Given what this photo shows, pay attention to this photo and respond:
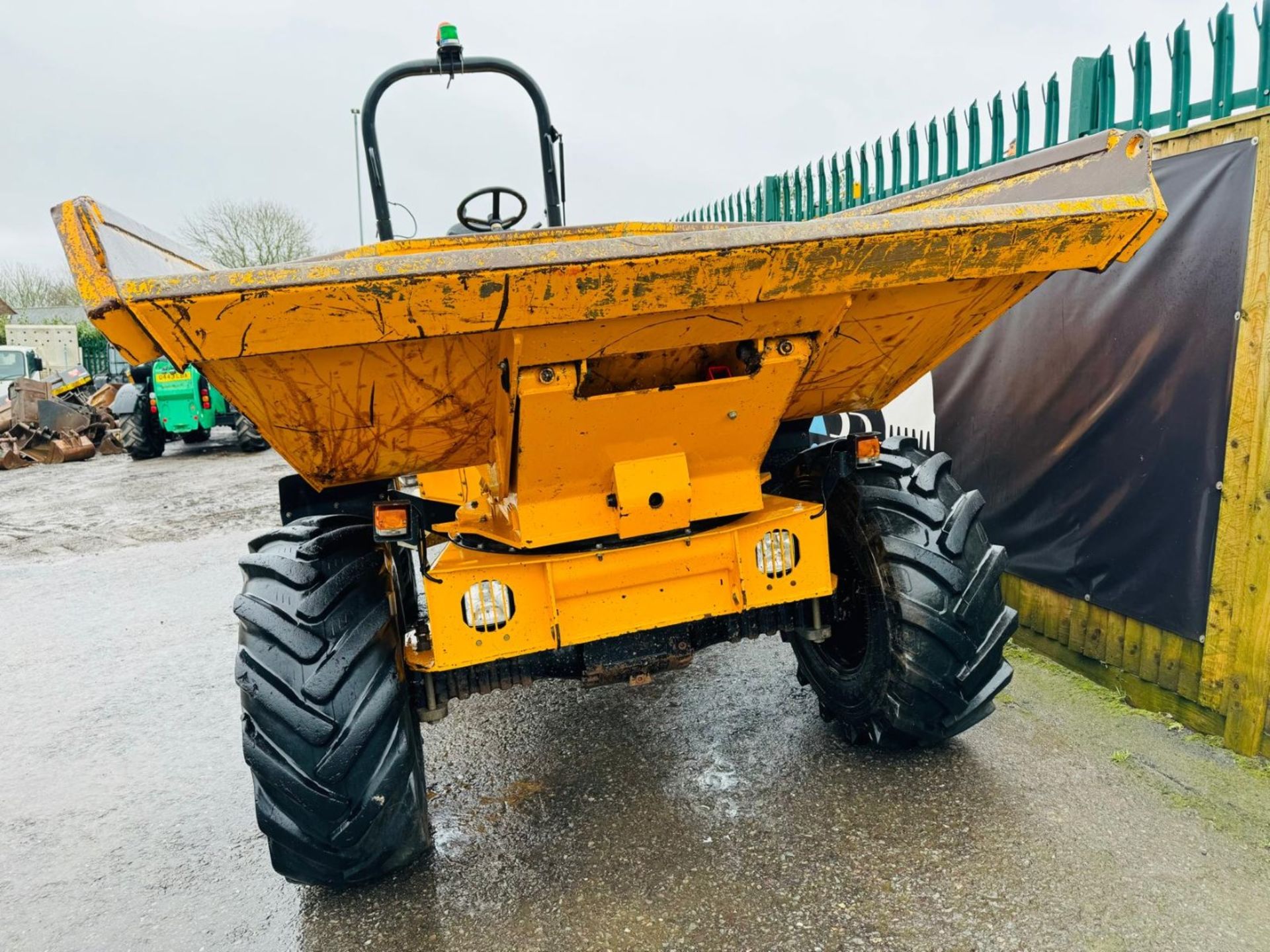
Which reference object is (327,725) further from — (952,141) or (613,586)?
(952,141)

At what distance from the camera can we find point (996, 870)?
222cm

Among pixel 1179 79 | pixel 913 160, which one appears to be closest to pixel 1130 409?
pixel 1179 79

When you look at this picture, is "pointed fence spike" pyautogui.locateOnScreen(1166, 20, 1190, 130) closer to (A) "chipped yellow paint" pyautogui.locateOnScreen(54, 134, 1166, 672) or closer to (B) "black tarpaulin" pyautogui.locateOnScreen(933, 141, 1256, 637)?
(B) "black tarpaulin" pyautogui.locateOnScreen(933, 141, 1256, 637)

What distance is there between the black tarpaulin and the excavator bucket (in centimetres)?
Answer: 85

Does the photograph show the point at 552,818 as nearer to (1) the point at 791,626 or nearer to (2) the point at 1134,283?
(1) the point at 791,626

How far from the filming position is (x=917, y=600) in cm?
243

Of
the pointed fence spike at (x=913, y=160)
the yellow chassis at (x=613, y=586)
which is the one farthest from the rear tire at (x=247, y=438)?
the yellow chassis at (x=613, y=586)

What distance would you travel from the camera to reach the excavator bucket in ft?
5.05

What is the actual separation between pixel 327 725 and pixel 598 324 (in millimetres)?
1177

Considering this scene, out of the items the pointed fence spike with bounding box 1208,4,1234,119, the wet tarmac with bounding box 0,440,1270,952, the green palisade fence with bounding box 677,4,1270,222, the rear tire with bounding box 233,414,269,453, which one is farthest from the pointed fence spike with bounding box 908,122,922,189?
the rear tire with bounding box 233,414,269,453

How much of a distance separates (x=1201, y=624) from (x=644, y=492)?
6.72ft

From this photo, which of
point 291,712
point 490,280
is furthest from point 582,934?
point 490,280

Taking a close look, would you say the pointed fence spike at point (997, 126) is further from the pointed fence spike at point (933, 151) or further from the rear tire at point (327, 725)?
the rear tire at point (327, 725)

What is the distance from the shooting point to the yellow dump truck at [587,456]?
1.61 metres
